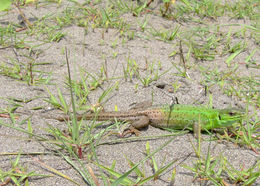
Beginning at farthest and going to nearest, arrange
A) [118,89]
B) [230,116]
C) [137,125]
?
[118,89] → [137,125] → [230,116]

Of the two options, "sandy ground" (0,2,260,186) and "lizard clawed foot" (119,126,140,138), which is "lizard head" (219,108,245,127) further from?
"lizard clawed foot" (119,126,140,138)

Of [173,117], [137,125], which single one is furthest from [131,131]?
[173,117]

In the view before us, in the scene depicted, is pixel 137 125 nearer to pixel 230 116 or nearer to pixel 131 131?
pixel 131 131

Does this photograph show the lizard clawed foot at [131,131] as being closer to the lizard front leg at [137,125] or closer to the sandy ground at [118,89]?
the lizard front leg at [137,125]

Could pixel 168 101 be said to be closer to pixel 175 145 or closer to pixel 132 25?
pixel 175 145

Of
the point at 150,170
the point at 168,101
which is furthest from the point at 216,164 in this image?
the point at 168,101

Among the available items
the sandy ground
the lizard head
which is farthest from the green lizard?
the sandy ground
